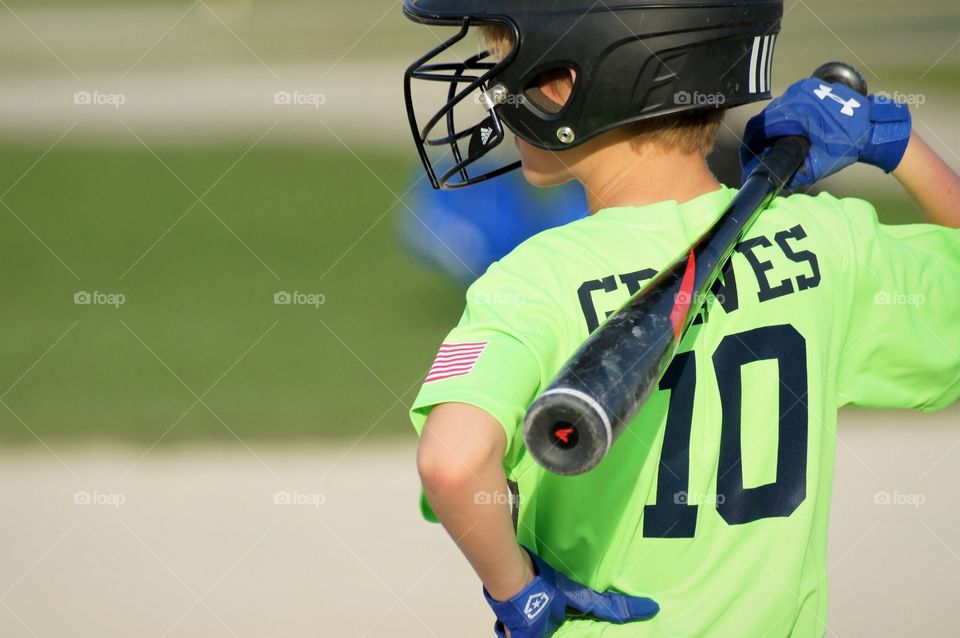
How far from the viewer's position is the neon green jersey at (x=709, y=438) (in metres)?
1.25

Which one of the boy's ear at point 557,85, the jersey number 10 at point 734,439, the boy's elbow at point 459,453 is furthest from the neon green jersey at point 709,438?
the boy's ear at point 557,85

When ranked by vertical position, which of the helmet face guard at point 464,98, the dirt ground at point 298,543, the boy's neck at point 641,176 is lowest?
the dirt ground at point 298,543

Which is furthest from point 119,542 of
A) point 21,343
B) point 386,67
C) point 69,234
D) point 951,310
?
point 386,67

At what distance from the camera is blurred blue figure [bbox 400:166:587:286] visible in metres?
4.52

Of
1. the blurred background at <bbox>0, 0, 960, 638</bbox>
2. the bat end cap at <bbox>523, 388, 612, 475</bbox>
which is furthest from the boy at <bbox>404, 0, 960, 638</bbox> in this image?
the blurred background at <bbox>0, 0, 960, 638</bbox>

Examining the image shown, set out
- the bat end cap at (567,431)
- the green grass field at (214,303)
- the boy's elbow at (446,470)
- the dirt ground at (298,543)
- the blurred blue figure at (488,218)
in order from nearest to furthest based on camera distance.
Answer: the bat end cap at (567,431) → the boy's elbow at (446,470) → the dirt ground at (298,543) → the green grass field at (214,303) → the blurred blue figure at (488,218)

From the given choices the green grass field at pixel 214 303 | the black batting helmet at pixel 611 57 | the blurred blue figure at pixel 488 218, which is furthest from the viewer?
the blurred blue figure at pixel 488 218

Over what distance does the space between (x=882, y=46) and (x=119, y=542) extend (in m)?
8.37

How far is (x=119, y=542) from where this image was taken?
3.32 m

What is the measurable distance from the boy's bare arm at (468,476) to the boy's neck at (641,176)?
1.39ft

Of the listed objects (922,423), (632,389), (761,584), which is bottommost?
(922,423)

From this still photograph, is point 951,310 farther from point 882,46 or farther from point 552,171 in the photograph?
point 882,46

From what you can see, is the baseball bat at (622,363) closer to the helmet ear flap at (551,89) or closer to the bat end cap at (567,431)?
the bat end cap at (567,431)

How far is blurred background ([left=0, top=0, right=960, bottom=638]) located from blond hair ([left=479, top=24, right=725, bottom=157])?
1813mm
